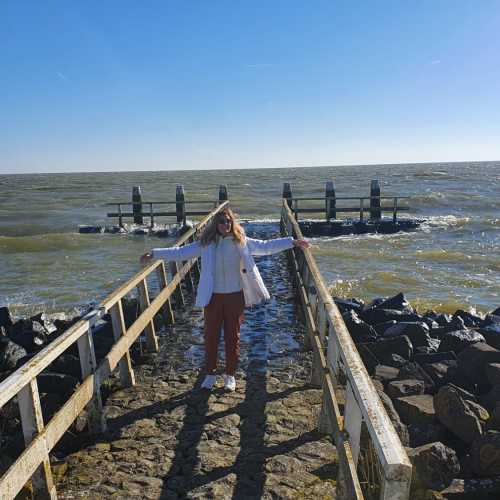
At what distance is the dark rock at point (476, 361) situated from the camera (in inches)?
223

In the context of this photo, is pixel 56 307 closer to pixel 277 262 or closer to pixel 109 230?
pixel 277 262

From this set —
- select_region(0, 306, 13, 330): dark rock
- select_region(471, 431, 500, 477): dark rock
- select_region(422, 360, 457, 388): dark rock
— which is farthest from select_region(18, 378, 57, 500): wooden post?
select_region(0, 306, 13, 330): dark rock

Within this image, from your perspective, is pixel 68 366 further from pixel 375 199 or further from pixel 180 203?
pixel 375 199

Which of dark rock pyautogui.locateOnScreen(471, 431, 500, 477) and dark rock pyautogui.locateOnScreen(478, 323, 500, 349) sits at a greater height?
dark rock pyautogui.locateOnScreen(471, 431, 500, 477)

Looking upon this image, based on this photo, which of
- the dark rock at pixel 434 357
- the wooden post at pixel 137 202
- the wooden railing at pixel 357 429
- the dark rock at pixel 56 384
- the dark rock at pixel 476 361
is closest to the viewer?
the wooden railing at pixel 357 429

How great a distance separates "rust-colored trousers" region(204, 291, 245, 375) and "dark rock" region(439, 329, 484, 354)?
3.69 m

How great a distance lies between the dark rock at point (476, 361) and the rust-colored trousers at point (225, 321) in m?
2.84

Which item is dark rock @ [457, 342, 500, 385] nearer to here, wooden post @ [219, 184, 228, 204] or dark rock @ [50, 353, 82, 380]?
dark rock @ [50, 353, 82, 380]

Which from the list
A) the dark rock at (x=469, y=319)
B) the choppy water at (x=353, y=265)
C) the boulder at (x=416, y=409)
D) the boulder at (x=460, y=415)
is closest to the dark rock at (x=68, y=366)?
the boulder at (x=416, y=409)

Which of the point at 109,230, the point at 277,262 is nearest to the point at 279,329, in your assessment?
the point at 277,262

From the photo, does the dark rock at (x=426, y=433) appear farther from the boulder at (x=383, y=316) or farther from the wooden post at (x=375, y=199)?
the wooden post at (x=375, y=199)

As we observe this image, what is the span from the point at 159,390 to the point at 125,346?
0.54 m

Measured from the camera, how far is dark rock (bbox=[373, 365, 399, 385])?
547 centimetres

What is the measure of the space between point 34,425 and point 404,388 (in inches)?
138
